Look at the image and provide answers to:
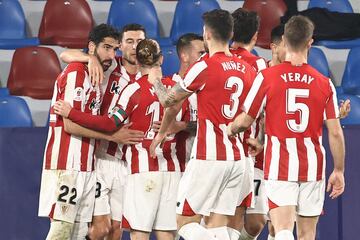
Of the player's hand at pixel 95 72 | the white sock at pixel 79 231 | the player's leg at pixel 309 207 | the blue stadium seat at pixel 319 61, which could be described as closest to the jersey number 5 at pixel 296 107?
the player's leg at pixel 309 207

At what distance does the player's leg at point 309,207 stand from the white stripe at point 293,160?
0.10 m

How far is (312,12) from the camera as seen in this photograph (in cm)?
1100

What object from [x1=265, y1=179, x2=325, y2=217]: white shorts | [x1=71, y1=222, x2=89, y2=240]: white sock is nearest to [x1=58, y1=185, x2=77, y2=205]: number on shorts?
[x1=71, y1=222, x2=89, y2=240]: white sock

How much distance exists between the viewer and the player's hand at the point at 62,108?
7676mm

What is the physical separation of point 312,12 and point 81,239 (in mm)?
4240

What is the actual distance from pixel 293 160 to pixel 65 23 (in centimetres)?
500

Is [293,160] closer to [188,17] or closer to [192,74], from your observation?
[192,74]

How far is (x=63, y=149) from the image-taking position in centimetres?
778

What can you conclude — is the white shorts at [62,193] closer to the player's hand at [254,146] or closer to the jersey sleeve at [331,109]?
the player's hand at [254,146]

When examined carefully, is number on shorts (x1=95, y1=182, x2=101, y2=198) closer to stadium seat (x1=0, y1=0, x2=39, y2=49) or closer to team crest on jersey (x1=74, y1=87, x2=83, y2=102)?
team crest on jersey (x1=74, y1=87, x2=83, y2=102)

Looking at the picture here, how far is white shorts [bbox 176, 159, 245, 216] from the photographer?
7.22m

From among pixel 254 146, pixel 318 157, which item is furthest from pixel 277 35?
pixel 318 157

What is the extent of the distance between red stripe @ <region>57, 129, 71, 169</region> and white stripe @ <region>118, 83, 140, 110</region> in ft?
1.55

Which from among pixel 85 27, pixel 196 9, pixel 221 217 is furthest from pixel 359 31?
pixel 221 217
